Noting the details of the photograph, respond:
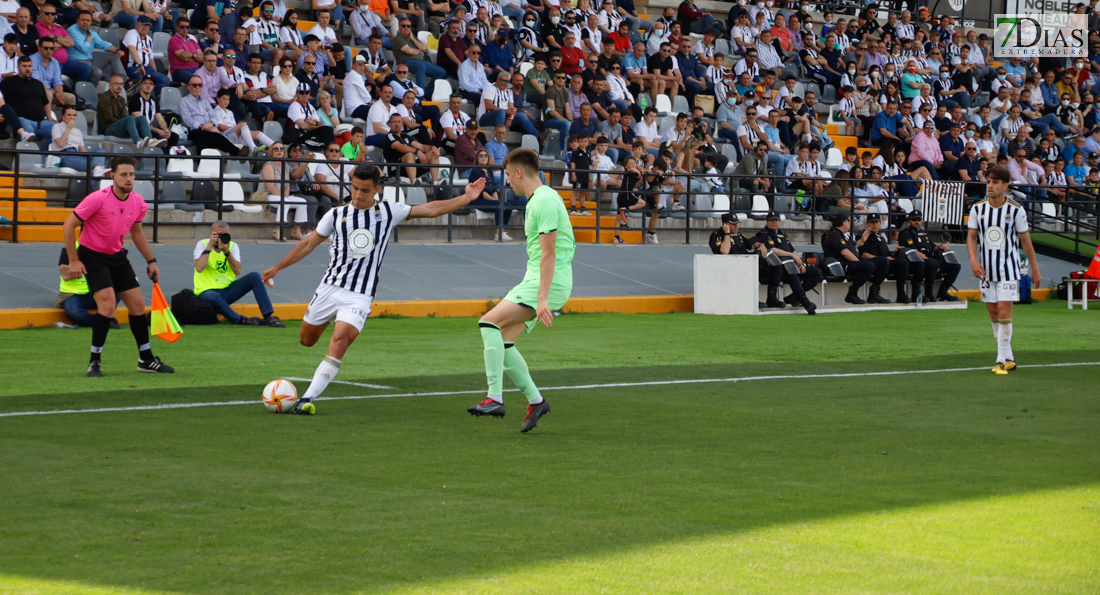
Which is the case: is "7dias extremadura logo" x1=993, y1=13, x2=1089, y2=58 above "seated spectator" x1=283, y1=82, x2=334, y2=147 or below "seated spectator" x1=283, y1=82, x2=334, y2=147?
above

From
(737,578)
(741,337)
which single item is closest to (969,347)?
(741,337)

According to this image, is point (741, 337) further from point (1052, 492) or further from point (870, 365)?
point (1052, 492)

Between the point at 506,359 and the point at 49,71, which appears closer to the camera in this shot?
the point at 506,359

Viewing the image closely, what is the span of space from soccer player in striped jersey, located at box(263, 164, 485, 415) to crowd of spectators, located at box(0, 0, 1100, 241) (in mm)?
9261

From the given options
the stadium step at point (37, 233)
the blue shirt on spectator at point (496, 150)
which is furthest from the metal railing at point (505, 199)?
the blue shirt on spectator at point (496, 150)

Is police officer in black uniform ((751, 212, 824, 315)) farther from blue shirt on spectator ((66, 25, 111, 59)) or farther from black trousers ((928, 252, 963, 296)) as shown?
blue shirt on spectator ((66, 25, 111, 59))

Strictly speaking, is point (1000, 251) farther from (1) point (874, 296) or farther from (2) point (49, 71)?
(2) point (49, 71)

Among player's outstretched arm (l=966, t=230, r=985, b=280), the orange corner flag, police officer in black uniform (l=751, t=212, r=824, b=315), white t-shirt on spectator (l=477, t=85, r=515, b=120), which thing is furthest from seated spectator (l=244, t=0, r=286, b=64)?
player's outstretched arm (l=966, t=230, r=985, b=280)

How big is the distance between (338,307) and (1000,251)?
6.75 metres

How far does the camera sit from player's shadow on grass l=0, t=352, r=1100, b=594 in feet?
16.7

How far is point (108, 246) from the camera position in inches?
430

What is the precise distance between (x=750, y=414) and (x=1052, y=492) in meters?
3.00

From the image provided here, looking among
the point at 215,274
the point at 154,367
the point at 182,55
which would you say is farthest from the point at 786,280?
the point at 154,367

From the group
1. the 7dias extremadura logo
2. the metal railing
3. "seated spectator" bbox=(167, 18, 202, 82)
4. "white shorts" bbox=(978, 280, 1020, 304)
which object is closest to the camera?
"white shorts" bbox=(978, 280, 1020, 304)
